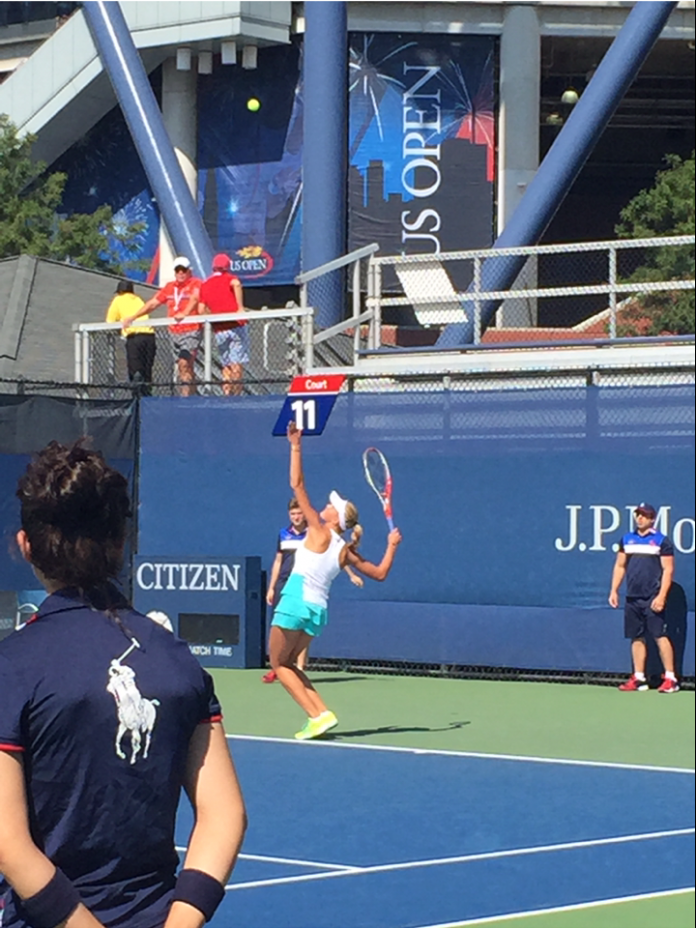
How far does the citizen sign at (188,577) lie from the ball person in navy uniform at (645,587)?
435cm

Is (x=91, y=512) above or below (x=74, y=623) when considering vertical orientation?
above

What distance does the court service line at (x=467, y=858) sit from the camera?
8008 mm

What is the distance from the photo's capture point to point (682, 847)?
→ 8.67 m

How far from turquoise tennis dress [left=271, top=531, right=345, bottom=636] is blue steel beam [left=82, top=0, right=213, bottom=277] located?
55.8 ft

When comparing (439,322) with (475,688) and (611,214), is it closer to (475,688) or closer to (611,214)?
(475,688)

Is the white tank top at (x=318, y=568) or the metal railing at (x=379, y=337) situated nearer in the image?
the white tank top at (x=318, y=568)

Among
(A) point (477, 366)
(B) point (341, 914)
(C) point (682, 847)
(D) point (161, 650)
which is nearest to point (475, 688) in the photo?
(A) point (477, 366)

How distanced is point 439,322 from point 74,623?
18.0 meters

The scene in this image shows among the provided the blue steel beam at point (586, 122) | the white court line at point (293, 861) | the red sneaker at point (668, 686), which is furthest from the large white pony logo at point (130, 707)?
the blue steel beam at point (586, 122)

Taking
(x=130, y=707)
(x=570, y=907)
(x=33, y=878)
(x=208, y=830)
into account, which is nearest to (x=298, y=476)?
(x=570, y=907)

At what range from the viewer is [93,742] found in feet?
10.5

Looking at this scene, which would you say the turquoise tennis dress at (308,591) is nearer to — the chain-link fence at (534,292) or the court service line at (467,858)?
Result: the court service line at (467,858)

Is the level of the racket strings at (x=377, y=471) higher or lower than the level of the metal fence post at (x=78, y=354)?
lower

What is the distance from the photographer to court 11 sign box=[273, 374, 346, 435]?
1118 centimetres
